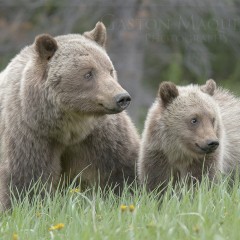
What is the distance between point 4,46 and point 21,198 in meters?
9.38

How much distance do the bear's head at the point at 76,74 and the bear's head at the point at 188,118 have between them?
688 mm

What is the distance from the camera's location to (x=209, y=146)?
7.43 metres

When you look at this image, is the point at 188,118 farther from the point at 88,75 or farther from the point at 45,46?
the point at 45,46

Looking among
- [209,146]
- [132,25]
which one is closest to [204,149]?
[209,146]

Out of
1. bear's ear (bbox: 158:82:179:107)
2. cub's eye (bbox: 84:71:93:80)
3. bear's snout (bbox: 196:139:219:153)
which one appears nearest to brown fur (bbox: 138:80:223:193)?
bear's ear (bbox: 158:82:179:107)

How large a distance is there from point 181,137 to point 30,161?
1349 millimetres

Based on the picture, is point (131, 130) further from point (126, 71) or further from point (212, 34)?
point (212, 34)

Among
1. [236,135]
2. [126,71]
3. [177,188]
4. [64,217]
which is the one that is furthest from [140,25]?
[64,217]

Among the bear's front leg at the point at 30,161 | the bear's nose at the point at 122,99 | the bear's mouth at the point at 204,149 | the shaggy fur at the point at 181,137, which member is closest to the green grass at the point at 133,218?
the bear's mouth at the point at 204,149

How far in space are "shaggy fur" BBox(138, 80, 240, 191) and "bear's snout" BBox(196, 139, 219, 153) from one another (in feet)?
0.29

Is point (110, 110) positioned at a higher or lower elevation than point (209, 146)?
higher

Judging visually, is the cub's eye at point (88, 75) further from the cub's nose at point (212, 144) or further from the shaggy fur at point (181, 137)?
the cub's nose at point (212, 144)

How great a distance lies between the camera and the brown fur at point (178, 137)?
778 centimetres

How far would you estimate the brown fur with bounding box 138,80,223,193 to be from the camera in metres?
7.78
